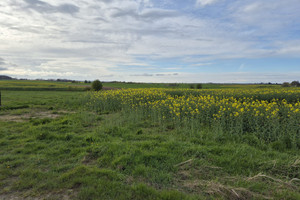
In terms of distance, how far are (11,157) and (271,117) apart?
8.57 m

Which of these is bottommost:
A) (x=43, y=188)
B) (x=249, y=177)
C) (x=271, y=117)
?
(x=43, y=188)

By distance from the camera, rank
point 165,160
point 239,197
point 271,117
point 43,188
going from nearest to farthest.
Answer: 1. point 239,197
2. point 43,188
3. point 165,160
4. point 271,117

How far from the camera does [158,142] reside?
18.5ft

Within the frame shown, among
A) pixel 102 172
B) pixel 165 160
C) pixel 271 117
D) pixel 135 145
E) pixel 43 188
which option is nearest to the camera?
pixel 43 188

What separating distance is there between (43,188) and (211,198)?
10.8 ft

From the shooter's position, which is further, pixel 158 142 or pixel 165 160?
pixel 158 142

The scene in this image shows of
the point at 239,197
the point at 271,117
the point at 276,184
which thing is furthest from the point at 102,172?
the point at 271,117

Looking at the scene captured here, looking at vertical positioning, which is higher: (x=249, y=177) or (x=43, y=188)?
(x=249, y=177)

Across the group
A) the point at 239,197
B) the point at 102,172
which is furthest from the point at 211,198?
the point at 102,172

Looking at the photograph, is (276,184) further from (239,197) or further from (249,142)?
(249,142)

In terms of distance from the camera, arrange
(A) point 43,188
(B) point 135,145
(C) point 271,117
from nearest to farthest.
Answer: (A) point 43,188, (B) point 135,145, (C) point 271,117

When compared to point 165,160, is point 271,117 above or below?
above

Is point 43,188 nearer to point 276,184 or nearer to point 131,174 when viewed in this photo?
point 131,174

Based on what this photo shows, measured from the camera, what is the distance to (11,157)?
186 inches
